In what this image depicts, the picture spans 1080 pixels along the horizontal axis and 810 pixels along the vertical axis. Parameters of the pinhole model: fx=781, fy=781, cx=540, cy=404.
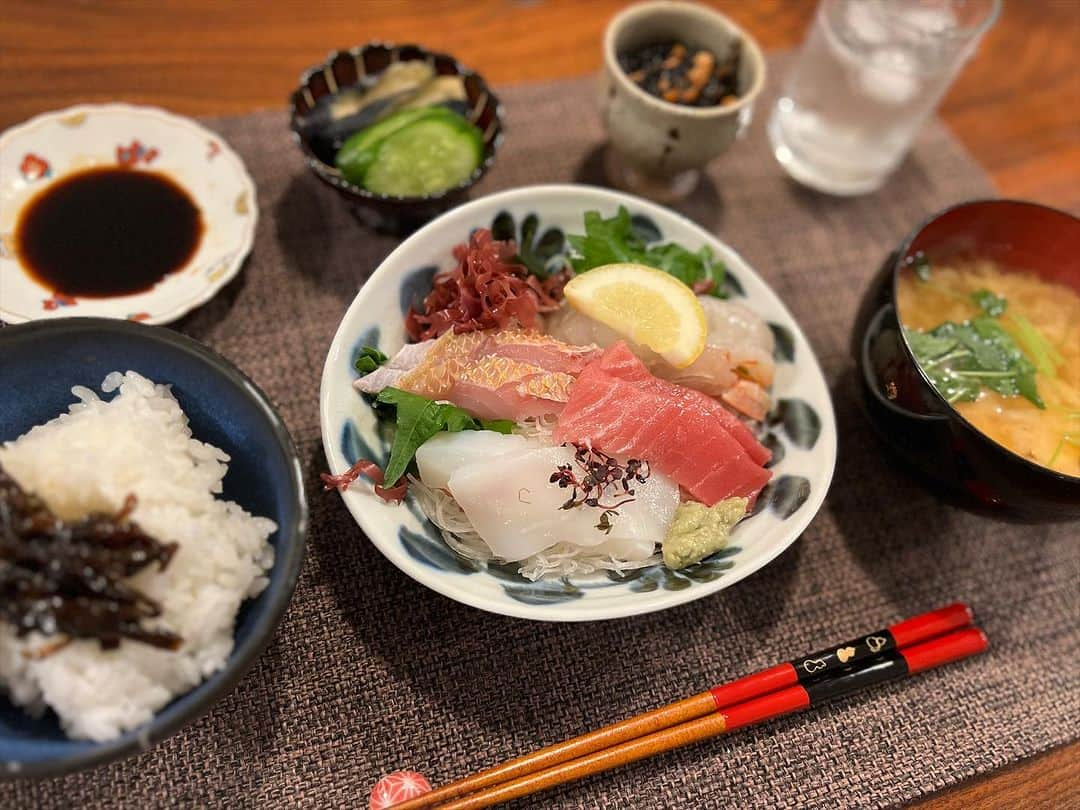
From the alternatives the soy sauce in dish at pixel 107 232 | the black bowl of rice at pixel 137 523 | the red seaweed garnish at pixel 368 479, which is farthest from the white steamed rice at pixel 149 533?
the soy sauce in dish at pixel 107 232

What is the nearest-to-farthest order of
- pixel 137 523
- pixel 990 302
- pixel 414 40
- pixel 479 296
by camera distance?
pixel 137 523 < pixel 479 296 < pixel 990 302 < pixel 414 40

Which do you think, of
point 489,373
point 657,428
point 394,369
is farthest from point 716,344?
point 394,369

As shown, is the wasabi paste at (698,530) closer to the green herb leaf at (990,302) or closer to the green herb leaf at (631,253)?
the green herb leaf at (631,253)

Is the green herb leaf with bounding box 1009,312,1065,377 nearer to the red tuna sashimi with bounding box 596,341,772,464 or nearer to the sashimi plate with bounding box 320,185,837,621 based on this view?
the sashimi plate with bounding box 320,185,837,621

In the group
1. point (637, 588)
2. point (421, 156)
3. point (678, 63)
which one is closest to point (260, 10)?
point (421, 156)

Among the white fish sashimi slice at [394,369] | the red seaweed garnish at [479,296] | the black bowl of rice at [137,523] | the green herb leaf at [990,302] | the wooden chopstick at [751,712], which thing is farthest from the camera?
the green herb leaf at [990,302]

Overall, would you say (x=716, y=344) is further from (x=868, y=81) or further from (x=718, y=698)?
(x=868, y=81)

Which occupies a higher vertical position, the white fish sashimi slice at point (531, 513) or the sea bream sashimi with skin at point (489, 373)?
the sea bream sashimi with skin at point (489, 373)
